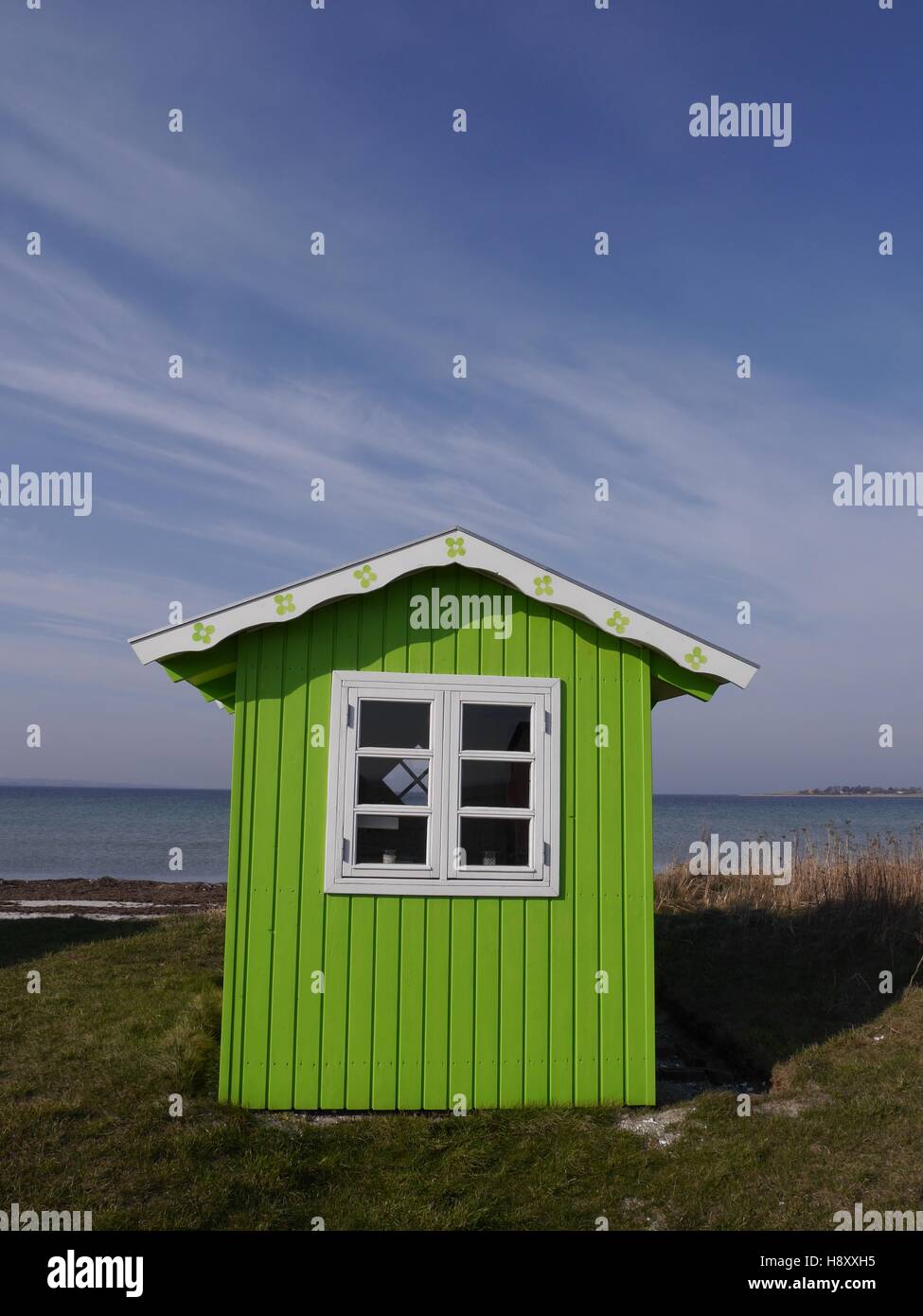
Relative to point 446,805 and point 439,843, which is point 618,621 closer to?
point 446,805

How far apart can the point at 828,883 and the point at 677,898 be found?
2.05 metres

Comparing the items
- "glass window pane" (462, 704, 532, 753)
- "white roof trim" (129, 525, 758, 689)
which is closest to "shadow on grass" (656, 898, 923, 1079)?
"glass window pane" (462, 704, 532, 753)

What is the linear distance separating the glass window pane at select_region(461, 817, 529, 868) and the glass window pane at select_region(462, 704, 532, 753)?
49 cm

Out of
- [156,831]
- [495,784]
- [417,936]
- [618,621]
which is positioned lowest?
[156,831]

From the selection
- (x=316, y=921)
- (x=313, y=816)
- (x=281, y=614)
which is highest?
(x=281, y=614)

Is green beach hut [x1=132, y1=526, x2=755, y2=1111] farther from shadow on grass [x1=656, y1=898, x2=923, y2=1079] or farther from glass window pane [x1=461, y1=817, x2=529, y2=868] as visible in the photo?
shadow on grass [x1=656, y1=898, x2=923, y2=1079]

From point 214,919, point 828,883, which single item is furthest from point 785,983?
point 214,919

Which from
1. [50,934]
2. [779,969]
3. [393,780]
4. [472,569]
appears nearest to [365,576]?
[472,569]

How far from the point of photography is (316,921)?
5.91 m

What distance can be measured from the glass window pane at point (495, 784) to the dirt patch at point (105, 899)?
10.9 metres

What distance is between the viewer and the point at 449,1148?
532cm

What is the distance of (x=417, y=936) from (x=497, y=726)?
1.48 metres
